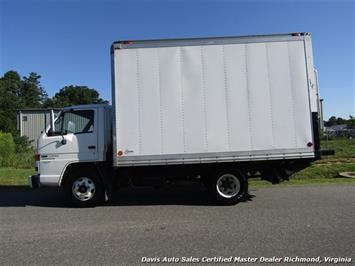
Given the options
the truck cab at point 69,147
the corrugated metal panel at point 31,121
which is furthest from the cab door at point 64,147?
the corrugated metal panel at point 31,121

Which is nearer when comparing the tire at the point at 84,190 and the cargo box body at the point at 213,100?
the cargo box body at the point at 213,100

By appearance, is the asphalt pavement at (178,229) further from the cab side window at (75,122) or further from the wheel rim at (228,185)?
the cab side window at (75,122)

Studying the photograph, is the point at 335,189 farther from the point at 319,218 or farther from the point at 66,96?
the point at 66,96

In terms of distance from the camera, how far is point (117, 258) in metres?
5.55

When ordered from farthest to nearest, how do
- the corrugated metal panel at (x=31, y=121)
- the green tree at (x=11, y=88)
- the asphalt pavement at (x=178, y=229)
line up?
→ the green tree at (x=11, y=88)
the corrugated metal panel at (x=31, y=121)
the asphalt pavement at (x=178, y=229)

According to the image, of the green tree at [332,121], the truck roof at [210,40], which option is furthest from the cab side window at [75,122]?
the green tree at [332,121]

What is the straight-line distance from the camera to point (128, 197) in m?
10.8

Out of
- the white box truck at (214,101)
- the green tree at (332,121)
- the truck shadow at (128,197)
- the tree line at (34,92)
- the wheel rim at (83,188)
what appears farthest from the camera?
the green tree at (332,121)

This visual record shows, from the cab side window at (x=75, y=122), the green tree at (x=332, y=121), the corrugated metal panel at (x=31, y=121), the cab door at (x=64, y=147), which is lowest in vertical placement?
the cab door at (x=64, y=147)

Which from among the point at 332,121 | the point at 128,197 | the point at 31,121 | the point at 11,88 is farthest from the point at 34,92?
the point at 128,197

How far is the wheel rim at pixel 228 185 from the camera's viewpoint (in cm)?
935

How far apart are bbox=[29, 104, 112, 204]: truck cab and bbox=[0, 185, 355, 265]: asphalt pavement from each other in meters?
0.78

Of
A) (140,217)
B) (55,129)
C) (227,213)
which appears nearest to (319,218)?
(227,213)

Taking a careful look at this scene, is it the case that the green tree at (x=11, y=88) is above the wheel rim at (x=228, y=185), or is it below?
above
